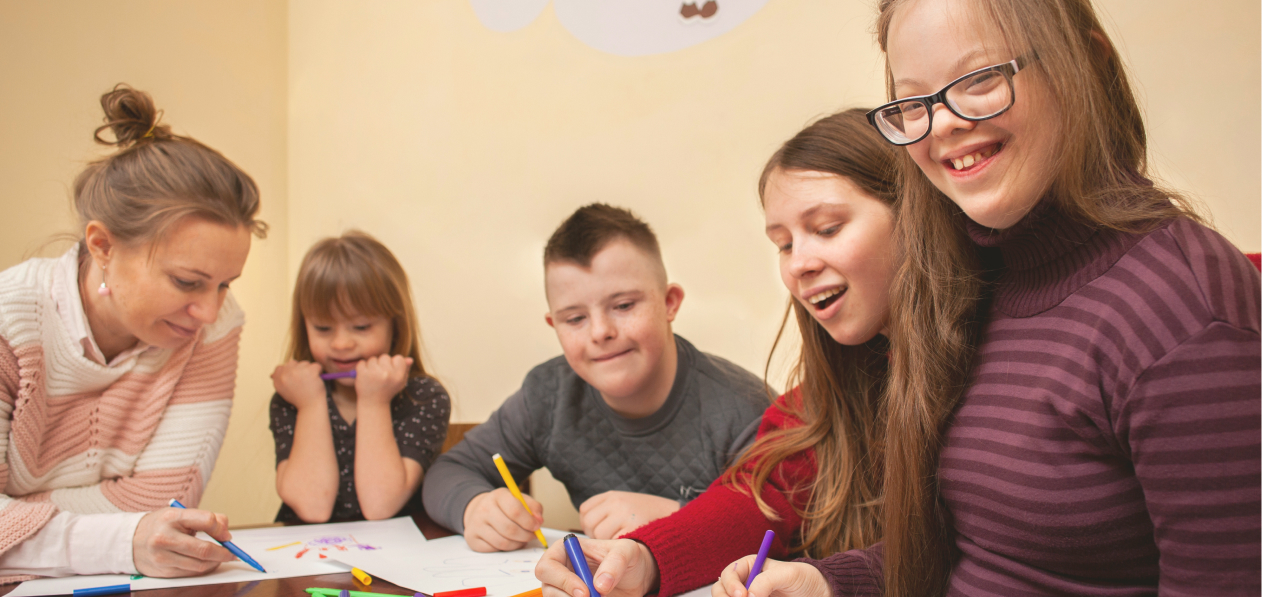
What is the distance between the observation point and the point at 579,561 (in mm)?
695

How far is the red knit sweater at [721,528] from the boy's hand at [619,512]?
0.10 metres

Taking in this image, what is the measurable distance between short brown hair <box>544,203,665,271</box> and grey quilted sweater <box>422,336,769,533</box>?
0.68 feet

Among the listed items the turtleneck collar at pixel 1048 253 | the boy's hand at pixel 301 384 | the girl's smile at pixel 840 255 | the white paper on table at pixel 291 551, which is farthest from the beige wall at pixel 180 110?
the turtleneck collar at pixel 1048 253

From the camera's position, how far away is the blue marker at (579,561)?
0.68 m

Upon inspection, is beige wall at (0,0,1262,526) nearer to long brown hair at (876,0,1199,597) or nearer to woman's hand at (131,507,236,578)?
long brown hair at (876,0,1199,597)

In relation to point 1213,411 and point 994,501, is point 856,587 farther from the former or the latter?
point 1213,411

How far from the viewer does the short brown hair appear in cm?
117

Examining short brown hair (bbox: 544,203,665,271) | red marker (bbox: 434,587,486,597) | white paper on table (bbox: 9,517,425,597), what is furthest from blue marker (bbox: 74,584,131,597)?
short brown hair (bbox: 544,203,665,271)

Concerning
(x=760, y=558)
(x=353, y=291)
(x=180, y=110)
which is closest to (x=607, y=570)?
(x=760, y=558)

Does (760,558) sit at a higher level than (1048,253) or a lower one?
lower

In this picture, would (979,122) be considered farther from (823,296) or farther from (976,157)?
(823,296)

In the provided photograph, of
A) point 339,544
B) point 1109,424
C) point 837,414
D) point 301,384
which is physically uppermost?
point 1109,424

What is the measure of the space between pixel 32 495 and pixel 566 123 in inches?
47.2

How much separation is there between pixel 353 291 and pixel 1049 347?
115 centimetres
